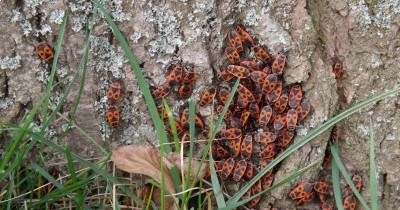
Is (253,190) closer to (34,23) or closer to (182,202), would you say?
(182,202)

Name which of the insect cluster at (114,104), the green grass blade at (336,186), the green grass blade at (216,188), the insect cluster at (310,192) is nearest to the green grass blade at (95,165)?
the insect cluster at (114,104)

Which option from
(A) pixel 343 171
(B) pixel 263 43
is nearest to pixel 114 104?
(B) pixel 263 43

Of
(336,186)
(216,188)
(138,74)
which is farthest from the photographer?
(336,186)

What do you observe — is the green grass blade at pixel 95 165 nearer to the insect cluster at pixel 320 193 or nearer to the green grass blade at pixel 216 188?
the green grass blade at pixel 216 188

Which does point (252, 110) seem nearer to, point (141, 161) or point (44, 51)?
point (141, 161)

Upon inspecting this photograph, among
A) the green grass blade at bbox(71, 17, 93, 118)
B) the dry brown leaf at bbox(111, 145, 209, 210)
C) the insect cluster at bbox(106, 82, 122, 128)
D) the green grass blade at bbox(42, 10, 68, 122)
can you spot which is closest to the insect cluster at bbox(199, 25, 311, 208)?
the dry brown leaf at bbox(111, 145, 209, 210)

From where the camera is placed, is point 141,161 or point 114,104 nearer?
point 141,161
